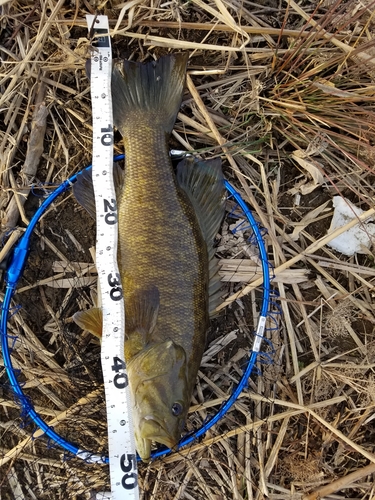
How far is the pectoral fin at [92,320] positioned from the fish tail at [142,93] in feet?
3.76

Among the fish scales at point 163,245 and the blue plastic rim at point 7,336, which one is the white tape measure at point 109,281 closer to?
the fish scales at point 163,245

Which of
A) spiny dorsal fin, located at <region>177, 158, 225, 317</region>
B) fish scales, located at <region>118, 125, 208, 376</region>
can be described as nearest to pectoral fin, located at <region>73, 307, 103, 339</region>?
fish scales, located at <region>118, 125, 208, 376</region>

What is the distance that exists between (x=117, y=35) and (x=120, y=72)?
0.37m

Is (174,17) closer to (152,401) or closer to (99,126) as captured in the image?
(99,126)

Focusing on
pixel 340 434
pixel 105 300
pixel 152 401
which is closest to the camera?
pixel 152 401

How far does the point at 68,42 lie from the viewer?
2953 millimetres

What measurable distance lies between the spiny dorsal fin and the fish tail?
11.8 inches

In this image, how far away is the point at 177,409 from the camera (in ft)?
8.16

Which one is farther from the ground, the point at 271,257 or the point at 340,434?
the point at 271,257

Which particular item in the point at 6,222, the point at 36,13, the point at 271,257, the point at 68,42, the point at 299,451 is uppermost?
the point at 36,13

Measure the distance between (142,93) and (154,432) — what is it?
6.72 ft

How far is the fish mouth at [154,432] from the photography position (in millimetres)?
2418

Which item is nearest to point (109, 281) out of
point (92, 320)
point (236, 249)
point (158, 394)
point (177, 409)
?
point (92, 320)

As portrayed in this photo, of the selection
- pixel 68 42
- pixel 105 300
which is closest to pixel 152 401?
pixel 105 300
